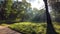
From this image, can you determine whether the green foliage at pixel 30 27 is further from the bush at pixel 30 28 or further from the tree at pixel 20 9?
the tree at pixel 20 9

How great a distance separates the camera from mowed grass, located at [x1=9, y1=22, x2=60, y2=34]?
266cm

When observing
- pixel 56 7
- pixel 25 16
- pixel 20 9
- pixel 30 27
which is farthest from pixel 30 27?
pixel 56 7

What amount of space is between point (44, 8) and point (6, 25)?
0.69m

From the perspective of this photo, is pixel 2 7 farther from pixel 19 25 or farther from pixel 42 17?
pixel 42 17

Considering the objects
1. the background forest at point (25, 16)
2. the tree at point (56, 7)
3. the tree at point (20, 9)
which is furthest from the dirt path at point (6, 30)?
the tree at point (56, 7)

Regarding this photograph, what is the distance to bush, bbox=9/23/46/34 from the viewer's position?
2.66 m

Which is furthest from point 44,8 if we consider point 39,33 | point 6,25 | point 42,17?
point 6,25

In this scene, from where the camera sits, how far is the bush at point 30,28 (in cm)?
266

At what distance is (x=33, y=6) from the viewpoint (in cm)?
271

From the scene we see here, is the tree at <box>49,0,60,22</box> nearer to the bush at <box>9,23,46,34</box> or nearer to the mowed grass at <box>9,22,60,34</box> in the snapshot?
the mowed grass at <box>9,22,60,34</box>

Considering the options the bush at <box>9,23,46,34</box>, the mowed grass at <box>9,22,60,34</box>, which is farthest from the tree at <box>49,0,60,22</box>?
the bush at <box>9,23,46,34</box>

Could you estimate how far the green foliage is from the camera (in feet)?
8.73

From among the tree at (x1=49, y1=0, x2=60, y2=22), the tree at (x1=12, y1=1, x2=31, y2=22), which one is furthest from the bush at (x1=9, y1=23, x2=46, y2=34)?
the tree at (x1=49, y1=0, x2=60, y2=22)

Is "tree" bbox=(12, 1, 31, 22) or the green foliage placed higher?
"tree" bbox=(12, 1, 31, 22)
